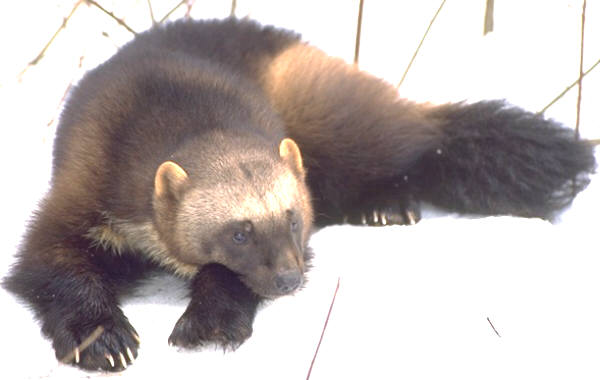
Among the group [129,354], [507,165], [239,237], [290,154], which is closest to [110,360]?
[129,354]

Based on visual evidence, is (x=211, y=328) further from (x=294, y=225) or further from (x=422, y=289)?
(x=422, y=289)

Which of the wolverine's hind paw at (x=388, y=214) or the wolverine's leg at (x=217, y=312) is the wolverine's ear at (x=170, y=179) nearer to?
the wolverine's leg at (x=217, y=312)

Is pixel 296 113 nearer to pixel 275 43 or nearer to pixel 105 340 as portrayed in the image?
pixel 275 43

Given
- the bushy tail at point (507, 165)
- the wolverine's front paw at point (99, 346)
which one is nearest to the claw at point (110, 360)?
the wolverine's front paw at point (99, 346)

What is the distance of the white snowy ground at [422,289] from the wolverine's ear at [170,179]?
0.32 m

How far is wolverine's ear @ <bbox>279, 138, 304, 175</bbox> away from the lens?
268 centimetres

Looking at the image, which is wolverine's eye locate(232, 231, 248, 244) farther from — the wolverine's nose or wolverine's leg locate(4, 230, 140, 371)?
wolverine's leg locate(4, 230, 140, 371)

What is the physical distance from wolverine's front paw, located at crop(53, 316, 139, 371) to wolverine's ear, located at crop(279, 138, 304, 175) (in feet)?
2.09

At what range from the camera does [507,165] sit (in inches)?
129

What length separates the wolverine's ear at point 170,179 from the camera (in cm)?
252

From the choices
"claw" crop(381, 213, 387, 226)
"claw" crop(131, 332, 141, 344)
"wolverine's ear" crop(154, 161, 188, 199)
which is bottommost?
"claw" crop(131, 332, 141, 344)

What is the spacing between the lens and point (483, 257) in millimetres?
2717

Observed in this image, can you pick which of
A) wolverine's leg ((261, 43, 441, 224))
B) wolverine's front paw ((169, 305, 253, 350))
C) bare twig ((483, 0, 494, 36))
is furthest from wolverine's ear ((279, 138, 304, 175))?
bare twig ((483, 0, 494, 36))

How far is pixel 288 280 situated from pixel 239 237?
174mm
